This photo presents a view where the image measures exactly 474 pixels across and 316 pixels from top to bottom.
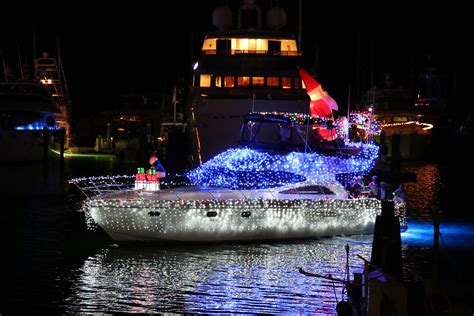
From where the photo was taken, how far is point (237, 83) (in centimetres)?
4369

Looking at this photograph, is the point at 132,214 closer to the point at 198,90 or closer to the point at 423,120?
the point at 198,90

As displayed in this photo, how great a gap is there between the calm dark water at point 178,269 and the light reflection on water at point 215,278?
0.02 metres

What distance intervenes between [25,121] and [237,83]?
91.1ft

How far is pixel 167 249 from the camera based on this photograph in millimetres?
20891

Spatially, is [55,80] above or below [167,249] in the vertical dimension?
above

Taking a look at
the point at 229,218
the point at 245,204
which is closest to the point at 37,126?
the point at 229,218

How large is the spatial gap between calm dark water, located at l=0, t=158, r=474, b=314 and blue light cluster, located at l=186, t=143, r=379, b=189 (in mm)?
1913

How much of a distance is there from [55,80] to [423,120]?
120ft

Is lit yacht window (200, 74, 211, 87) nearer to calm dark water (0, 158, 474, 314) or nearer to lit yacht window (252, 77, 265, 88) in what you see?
lit yacht window (252, 77, 265, 88)

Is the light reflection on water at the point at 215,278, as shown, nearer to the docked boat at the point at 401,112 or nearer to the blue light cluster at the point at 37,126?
the blue light cluster at the point at 37,126

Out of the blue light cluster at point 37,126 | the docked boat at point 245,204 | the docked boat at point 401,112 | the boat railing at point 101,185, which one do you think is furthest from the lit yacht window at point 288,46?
the docked boat at point 401,112

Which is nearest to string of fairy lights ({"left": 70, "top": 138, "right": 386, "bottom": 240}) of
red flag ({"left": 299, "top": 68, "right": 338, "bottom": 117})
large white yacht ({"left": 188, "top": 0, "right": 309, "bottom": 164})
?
red flag ({"left": 299, "top": 68, "right": 338, "bottom": 117})

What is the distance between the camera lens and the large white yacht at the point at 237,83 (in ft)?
134

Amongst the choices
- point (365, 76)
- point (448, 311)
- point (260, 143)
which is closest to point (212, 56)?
point (260, 143)
